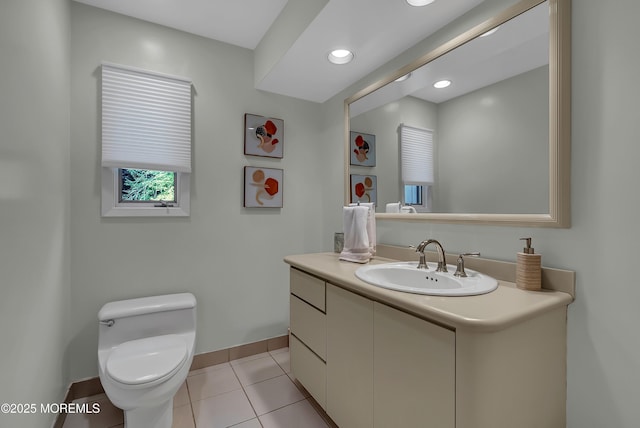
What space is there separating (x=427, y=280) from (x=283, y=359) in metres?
1.47

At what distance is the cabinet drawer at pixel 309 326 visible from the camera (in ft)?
5.23

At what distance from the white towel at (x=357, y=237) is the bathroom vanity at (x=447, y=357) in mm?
334

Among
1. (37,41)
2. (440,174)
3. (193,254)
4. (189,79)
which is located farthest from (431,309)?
(189,79)

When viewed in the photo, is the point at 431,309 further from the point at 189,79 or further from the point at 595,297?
the point at 189,79

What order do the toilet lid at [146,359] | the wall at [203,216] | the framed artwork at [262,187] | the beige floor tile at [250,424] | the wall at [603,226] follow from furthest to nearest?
the framed artwork at [262,187] → the wall at [203,216] → the beige floor tile at [250,424] → the toilet lid at [146,359] → the wall at [603,226]

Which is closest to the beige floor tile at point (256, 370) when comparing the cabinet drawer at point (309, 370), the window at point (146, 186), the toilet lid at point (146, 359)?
the cabinet drawer at point (309, 370)

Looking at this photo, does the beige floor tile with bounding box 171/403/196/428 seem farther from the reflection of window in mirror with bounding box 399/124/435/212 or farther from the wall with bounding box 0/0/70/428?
the reflection of window in mirror with bounding box 399/124/435/212

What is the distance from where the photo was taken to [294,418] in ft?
5.43

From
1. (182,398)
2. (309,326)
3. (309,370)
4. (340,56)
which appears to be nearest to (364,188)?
(340,56)

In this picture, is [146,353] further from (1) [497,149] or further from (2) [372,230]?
(1) [497,149]

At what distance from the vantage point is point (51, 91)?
4.73 ft

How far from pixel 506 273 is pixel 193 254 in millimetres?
1970

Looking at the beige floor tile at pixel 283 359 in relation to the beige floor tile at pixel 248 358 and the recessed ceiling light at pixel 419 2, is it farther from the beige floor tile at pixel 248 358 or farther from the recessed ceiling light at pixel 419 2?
the recessed ceiling light at pixel 419 2

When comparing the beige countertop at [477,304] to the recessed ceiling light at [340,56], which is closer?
the beige countertop at [477,304]
